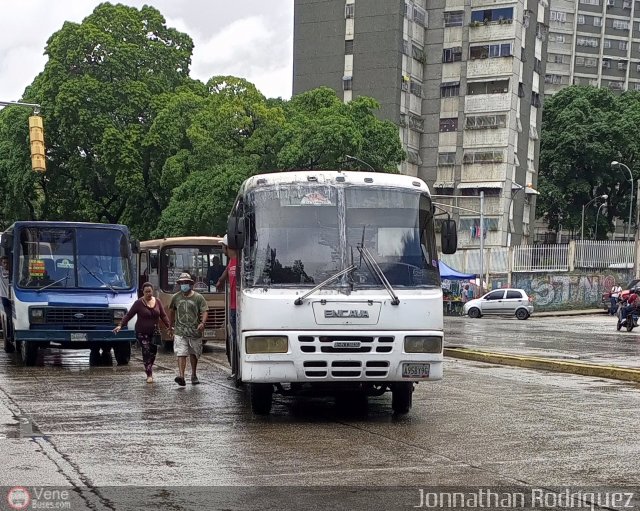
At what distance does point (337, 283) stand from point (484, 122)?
64.7 metres

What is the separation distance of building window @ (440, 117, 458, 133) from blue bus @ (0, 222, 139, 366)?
2230 inches

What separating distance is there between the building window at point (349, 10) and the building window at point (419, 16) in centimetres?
427

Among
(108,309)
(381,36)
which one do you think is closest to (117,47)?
(381,36)

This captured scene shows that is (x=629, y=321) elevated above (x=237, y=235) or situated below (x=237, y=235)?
below

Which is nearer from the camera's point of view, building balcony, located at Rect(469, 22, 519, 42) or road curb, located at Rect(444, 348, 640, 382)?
road curb, located at Rect(444, 348, 640, 382)

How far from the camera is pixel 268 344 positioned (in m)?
11.5

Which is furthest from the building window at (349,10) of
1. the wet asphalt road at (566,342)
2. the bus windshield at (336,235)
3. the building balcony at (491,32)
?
the bus windshield at (336,235)

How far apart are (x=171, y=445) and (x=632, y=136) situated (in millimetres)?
75735

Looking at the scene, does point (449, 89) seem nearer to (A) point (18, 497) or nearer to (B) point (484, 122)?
(B) point (484, 122)

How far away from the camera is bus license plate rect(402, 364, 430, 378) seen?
460 inches

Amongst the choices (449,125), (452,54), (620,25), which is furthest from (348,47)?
(620,25)

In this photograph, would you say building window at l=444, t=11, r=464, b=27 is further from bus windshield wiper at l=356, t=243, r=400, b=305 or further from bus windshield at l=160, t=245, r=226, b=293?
bus windshield wiper at l=356, t=243, r=400, b=305

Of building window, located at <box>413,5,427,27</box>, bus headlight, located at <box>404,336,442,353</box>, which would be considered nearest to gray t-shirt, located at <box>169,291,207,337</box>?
bus headlight, located at <box>404,336,442,353</box>

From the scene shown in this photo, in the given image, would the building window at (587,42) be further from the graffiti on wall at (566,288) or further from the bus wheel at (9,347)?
the bus wheel at (9,347)
